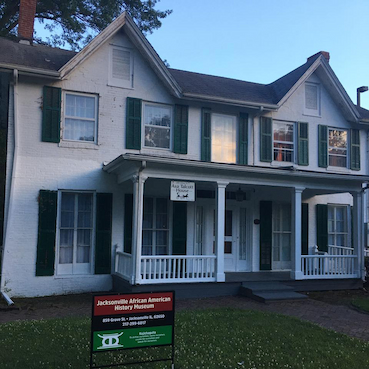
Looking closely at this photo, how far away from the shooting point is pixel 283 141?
14.2 m

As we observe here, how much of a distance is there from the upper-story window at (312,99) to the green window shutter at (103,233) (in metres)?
7.72

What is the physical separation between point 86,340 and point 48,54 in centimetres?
917

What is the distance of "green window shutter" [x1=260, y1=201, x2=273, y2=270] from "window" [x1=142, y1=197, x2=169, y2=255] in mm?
3264

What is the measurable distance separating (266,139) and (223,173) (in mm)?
3215

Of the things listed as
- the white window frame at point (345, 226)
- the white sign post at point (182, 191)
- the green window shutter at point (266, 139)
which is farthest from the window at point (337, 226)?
the white sign post at point (182, 191)

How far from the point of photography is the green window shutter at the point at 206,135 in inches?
509

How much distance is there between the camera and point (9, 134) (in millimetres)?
10984

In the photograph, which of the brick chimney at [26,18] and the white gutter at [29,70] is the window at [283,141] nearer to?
the white gutter at [29,70]

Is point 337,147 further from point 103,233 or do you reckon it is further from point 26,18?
point 26,18

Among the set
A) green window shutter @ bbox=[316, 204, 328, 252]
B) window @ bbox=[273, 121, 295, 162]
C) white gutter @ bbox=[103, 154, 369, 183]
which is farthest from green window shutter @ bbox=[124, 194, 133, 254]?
green window shutter @ bbox=[316, 204, 328, 252]

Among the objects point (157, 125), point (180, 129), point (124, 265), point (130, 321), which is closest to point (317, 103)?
point (180, 129)

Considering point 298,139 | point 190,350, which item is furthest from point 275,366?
point 298,139

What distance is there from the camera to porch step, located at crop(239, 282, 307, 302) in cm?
1034

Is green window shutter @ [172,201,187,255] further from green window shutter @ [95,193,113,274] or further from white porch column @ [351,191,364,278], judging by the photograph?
white porch column @ [351,191,364,278]
